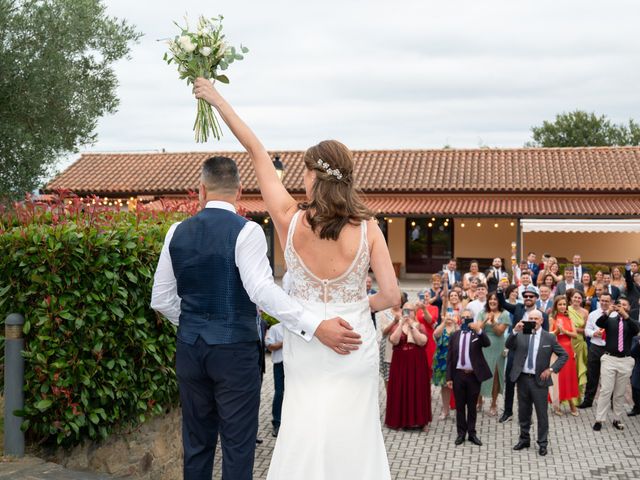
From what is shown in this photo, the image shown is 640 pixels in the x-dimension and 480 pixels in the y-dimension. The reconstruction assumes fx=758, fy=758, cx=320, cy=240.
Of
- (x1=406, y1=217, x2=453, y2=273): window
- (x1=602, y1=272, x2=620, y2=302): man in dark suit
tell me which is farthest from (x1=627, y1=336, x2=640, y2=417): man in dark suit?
(x1=406, y1=217, x2=453, y2=273): window

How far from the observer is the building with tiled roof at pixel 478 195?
2955cm

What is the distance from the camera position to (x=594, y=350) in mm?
11031

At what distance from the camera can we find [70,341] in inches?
210

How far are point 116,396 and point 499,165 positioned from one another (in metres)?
29.6

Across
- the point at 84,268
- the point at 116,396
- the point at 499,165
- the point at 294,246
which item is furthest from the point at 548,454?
the point at 499,165

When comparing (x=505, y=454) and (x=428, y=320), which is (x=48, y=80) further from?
(x=505, y=454)

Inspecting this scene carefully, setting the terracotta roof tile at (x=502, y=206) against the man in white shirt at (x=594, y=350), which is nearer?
the man in white shirt at (x=594, y=350)

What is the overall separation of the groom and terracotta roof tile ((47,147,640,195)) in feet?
91.0

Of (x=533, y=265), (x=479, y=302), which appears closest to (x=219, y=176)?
(x=479, y=302)

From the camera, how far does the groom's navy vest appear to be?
369cm

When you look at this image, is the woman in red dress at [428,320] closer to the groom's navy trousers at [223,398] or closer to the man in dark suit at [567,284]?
the man in dark suit at [567,284]

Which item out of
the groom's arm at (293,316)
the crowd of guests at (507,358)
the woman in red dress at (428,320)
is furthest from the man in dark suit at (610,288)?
the groom's arm at (293,316)

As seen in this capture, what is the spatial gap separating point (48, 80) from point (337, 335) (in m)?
11.2

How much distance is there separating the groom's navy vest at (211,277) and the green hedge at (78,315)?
1.81 metres
